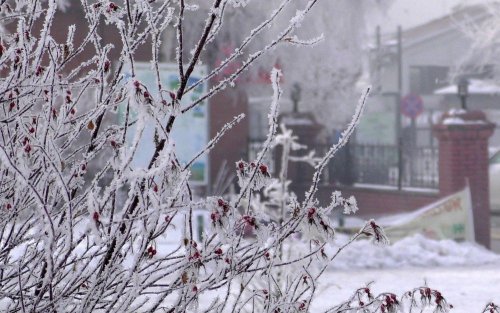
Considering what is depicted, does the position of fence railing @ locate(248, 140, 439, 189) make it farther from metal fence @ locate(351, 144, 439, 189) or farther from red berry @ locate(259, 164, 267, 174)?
red berry @ locate(259, 164, 267, 174)

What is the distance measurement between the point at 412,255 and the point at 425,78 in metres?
39.2

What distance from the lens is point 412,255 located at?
13.0m

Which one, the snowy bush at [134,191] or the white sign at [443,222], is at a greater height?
the snowy bush at [134,191]

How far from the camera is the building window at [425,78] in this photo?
50.7m

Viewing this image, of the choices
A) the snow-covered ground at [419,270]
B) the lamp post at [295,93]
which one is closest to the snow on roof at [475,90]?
the lamp post at [295,93]

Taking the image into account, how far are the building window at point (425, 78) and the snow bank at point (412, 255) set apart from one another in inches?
1482

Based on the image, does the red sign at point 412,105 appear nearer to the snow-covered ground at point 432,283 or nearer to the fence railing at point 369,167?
the fence railing at point 369,167

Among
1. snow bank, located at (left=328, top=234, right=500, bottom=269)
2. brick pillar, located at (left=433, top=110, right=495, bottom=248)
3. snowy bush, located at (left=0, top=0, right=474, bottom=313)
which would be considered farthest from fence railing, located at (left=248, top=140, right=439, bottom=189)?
snowy bush, located at (left=0, top=0, right=474, bottom=313)

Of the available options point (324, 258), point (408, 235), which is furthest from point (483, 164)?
point (324, 258)

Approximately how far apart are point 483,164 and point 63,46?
13.5 meters

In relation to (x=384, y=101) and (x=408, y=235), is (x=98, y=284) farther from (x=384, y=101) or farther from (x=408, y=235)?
(x=384, y=101)

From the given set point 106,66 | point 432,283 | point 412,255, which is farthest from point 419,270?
point 106,66

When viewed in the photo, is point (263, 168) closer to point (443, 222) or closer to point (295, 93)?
point (443, 222)

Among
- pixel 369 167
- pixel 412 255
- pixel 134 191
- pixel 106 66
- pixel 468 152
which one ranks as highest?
pixel 106 66
